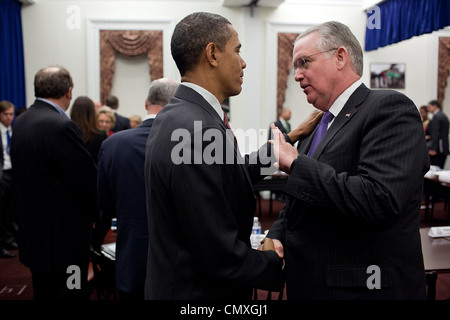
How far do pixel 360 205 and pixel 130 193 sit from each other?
4.40 ft

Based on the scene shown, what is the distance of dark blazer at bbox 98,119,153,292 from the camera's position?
2.14 m

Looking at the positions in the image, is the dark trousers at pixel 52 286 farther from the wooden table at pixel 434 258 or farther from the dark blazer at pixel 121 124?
the dark blazer at pixel 121 124

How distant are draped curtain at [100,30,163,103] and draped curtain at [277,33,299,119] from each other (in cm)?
231

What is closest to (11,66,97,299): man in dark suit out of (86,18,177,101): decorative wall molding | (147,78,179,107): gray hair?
(147,78,179,107): gray hair

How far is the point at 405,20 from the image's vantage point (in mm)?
7102

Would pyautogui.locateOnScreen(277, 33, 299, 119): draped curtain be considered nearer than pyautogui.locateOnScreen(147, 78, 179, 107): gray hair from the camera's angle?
No

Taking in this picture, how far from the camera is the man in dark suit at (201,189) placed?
1.10m

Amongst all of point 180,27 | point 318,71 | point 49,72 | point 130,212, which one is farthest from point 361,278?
point 49,72

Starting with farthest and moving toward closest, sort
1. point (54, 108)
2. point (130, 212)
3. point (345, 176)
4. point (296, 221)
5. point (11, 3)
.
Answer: point (11, 3) → point (54, 108) → point (130, 212) → point (296, 221) → point (345, 176)

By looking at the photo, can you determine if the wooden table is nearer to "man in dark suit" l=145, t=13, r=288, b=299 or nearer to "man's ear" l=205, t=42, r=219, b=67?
"man in dark suit" l=145, t=13, r=288, b=299

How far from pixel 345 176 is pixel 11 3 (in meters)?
7.75

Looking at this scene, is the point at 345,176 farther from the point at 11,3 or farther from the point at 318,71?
the point at 11,3

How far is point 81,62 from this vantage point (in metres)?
7.88

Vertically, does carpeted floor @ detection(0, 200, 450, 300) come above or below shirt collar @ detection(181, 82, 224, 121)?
below
